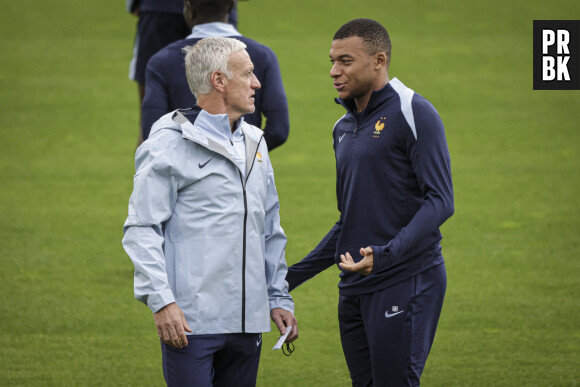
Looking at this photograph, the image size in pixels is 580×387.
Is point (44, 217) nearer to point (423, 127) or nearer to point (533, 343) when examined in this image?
point (533, 343)

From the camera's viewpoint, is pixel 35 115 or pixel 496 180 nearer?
pixel 496 180

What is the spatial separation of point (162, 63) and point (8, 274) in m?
2.79

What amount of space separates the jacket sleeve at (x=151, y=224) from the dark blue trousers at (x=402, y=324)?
2.48 feet

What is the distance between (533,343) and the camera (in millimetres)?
5461

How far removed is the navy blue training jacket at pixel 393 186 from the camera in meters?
3.05

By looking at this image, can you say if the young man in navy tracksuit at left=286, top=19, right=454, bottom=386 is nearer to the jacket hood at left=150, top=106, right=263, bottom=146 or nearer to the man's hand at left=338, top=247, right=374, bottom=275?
the man's hand at left=338, top=247, right=374, bottom=275

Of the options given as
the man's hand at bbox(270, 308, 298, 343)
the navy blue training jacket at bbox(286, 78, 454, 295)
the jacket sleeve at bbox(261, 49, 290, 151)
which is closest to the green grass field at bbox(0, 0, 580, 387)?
the jacket sleeve at bbox(261, 49, 290, 151)

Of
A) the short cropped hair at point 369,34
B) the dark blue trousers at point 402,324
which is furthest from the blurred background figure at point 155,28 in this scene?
the dark blue trousers at point 402,324

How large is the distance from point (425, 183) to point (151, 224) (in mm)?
937

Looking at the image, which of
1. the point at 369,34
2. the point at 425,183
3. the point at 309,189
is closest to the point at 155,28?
the point at 309,189

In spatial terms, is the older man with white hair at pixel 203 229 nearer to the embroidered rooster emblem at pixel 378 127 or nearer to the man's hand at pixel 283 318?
the man's hand at pixel 283 318

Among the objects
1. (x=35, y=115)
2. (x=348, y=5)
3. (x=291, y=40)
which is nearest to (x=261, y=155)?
(x=35, y=115)

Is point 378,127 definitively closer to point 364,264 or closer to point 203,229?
point 364,264

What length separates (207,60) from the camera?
3045 millimetres
